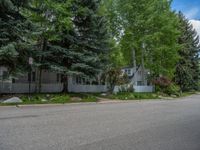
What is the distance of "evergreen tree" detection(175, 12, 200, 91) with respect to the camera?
174 feet

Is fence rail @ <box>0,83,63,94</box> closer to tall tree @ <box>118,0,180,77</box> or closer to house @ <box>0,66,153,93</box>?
house @ <box>0,66,153,93</box>

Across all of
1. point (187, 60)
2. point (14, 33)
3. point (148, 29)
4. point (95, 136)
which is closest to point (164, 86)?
point (148, 29)

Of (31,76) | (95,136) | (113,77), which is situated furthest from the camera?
(113,77)

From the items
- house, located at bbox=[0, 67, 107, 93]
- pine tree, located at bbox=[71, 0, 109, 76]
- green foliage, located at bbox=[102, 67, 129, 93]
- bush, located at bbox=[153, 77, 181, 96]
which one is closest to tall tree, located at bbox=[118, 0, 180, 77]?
bush, located at bbox=[153, 77, 181, 96]

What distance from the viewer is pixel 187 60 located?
5491cm

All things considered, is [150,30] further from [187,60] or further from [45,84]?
[187,60]

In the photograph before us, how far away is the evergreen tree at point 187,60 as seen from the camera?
52.9 m

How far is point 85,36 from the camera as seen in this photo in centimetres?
2655

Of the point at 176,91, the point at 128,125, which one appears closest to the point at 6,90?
the point at 128,125

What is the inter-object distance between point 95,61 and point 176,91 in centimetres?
2048

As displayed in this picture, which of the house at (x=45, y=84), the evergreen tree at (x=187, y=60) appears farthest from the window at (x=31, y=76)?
the evergreen tree at (x=187, y=60)

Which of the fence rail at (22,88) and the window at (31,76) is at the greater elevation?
the window at (31,76)

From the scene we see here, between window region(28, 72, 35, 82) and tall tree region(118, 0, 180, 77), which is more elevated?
tall tree region(118, 0, 180, 77)

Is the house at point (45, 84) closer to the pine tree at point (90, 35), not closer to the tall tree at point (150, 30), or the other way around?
the pine tree at point (90, 35)
